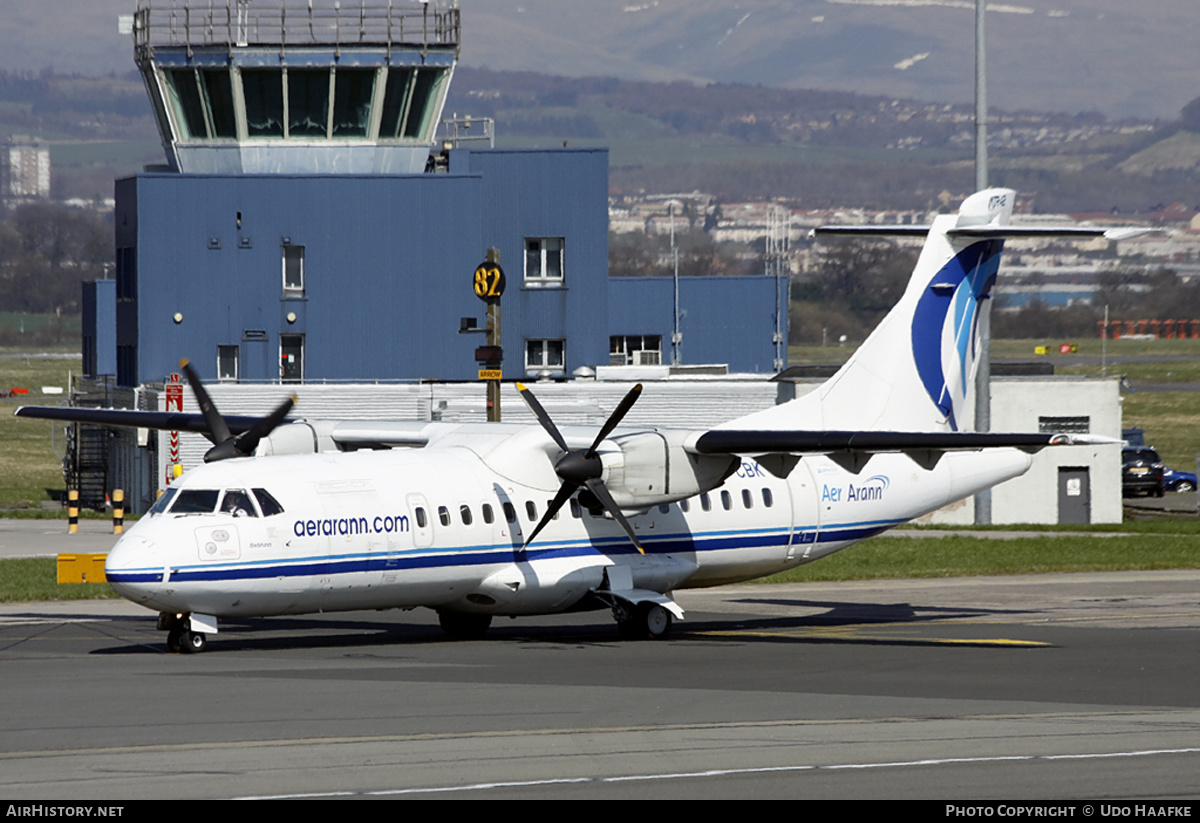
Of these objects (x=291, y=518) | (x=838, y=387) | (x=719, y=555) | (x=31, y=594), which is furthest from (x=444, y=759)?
(x=31, y=594)

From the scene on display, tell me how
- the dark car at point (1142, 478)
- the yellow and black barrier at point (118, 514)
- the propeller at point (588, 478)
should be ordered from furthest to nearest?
the dark car at point (1142, 478) < the yellow and black barrier at point (118, 514) < the propeller at point (588, 478)

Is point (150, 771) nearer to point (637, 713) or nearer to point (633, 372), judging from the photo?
point (637, 713)

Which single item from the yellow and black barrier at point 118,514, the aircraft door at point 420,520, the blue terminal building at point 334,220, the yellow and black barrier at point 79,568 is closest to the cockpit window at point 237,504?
the aircraft door at point 420,520

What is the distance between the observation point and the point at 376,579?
21406mm

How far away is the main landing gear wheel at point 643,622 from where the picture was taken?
77.3 feet

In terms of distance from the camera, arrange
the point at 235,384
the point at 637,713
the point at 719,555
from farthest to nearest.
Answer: the point at 235,384, the point at 719,555, the point at 637,713

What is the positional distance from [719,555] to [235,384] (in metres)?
27.0

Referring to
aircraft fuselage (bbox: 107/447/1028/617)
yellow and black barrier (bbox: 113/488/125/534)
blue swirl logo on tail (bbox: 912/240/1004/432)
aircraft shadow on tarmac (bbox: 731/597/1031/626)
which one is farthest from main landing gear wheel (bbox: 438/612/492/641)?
yellow and black barrier (bbox: 113/488/125/534)

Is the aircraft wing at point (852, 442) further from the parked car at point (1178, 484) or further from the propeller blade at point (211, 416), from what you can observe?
the parked car at point (1178, 484)

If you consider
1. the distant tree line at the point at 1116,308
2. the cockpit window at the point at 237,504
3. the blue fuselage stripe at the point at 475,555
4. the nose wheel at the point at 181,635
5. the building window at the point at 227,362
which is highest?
the distant tree line at the point at 1116,308

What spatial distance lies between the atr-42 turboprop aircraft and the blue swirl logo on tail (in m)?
0.04

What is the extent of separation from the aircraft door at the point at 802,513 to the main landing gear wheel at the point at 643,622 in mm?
3117

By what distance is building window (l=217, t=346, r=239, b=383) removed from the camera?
168ft

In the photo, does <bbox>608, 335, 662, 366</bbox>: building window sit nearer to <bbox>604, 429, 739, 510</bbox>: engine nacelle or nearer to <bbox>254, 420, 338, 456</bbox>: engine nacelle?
<bbox>254, 420, 338, 456</bbox>: engine nacelle
